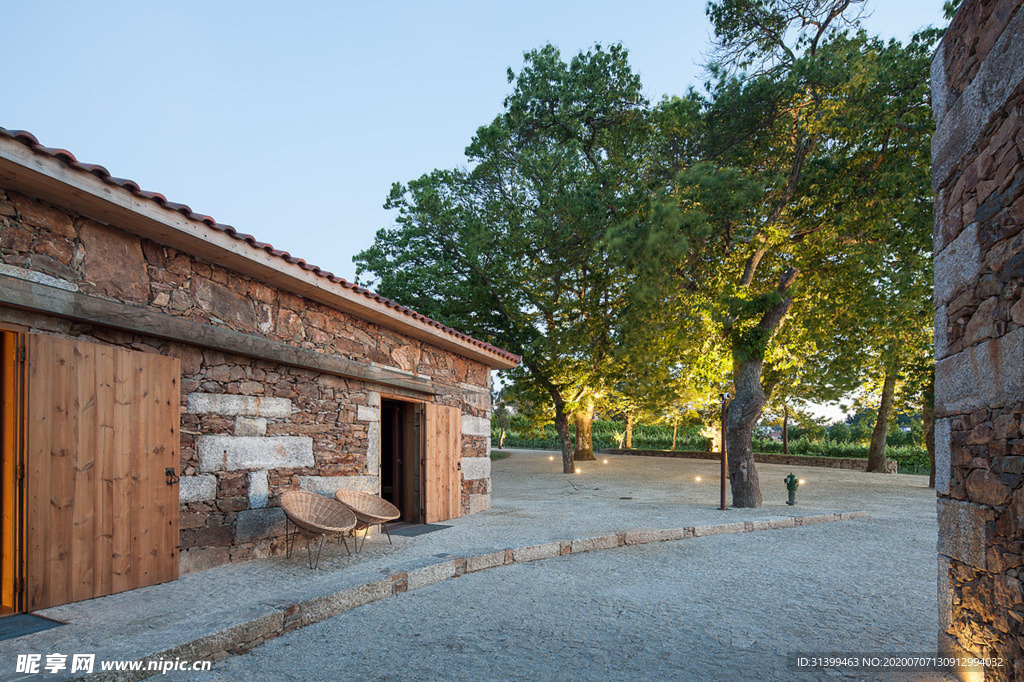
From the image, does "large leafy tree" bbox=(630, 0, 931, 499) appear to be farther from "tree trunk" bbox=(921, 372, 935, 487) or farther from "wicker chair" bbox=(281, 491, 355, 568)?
"wicker chair" bbox=(281, 491, 355, 568)

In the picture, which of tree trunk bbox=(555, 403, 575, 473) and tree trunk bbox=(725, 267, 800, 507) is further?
tree trunk bbox=(555, 403, 575, 473)

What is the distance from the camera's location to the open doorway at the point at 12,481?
4.20 metres

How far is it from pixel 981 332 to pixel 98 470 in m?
5.92

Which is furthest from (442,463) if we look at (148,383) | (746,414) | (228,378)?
(746,414)

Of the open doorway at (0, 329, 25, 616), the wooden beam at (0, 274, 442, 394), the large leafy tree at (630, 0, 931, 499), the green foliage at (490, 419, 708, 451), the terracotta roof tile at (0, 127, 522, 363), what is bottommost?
the green foliage at (490, 419, 708, 451)

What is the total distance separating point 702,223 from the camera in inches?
458

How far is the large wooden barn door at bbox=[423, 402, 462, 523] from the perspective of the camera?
9219mm

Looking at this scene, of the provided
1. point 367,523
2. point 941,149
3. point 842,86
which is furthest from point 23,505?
point 842,86

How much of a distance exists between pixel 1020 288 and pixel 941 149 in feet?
4.52

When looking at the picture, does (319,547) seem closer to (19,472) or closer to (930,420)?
(19,472)

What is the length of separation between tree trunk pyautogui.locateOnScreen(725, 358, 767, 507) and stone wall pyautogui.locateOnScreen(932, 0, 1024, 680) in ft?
26.7

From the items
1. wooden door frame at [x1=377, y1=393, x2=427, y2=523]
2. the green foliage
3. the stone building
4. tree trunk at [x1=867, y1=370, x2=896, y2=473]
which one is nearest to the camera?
the stone building

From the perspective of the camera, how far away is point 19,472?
427 cm

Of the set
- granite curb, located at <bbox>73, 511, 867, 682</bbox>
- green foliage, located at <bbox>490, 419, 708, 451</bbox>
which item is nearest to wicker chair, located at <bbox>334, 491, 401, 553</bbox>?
granite curb, located at <bbox>73, 511, 867, 682</bbox>
